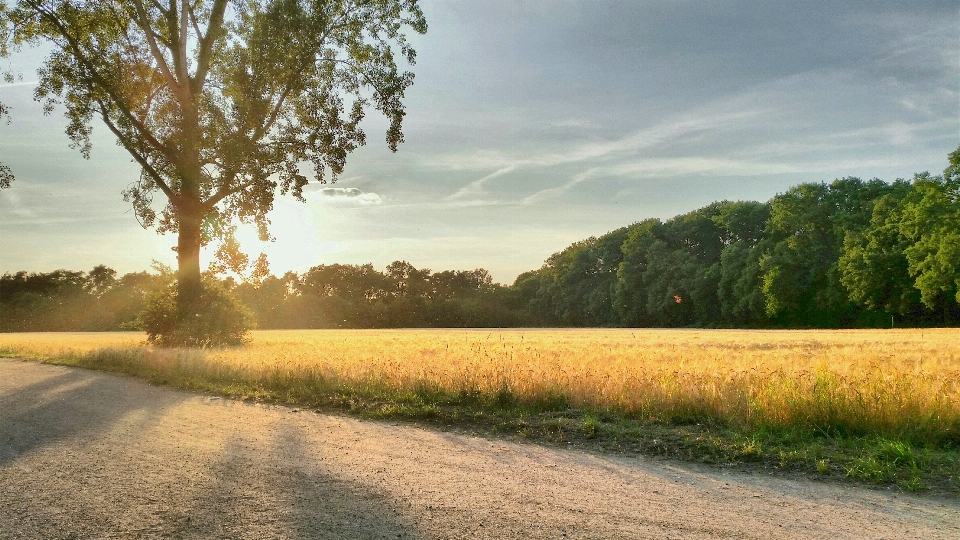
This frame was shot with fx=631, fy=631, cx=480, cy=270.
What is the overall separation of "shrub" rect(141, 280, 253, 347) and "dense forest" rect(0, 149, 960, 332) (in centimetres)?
1870

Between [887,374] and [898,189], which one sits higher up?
[898,189]

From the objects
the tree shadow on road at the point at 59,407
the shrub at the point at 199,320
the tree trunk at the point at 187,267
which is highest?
the tree trunk at the point at 187,267

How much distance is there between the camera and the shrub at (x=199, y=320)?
24.5m

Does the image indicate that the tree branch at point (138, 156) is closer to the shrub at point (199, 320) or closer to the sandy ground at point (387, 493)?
the shrub at point (199, 320)

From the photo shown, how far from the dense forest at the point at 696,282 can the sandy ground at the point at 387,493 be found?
3867 centimetres

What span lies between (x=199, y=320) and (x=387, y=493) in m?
21.7

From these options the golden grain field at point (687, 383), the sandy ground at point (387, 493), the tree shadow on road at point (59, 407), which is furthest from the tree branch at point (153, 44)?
the sandy ground at point (387, 493)

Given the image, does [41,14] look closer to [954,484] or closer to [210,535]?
[210,535]

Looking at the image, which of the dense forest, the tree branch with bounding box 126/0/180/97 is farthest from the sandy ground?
the dense forest

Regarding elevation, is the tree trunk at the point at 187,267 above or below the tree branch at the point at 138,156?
below

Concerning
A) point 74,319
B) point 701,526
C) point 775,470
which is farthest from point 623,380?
point 74,319

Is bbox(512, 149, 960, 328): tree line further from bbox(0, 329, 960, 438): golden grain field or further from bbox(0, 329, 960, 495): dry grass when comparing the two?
bbox(0, 329, 960, 495): dry grass

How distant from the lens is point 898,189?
198ft

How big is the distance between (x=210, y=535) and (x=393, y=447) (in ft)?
10.5
